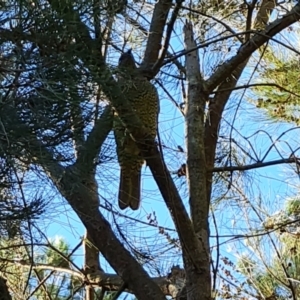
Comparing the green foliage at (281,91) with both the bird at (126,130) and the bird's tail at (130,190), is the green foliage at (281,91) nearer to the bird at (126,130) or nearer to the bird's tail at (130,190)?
the bird at (126,130)

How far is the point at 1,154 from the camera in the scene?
1.42 meters

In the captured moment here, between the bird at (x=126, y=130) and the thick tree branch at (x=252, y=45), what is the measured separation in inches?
7.9

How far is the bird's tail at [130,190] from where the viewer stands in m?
2.16

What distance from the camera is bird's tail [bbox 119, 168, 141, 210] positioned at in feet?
7.08

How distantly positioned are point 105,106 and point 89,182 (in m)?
0.23

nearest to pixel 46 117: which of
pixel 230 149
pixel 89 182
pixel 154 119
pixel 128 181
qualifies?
pixel 89 182

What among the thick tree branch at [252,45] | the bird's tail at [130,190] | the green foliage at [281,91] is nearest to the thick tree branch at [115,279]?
the bird's tail at [130,190]

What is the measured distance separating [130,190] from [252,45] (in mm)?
581

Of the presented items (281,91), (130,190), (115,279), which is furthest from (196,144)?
(281,91)

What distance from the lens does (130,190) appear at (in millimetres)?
2217

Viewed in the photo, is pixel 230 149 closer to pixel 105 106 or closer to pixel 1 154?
pixel 105 106

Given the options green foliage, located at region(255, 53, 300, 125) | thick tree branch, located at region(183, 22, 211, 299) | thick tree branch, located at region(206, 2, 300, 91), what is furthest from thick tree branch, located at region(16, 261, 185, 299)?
green foliage, located at region(255, 53, 300, 125)

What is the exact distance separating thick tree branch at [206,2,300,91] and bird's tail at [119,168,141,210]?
42 centimetres

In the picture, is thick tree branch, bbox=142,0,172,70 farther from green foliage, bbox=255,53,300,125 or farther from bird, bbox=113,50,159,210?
green foliage, bbox=255,53,300,125
